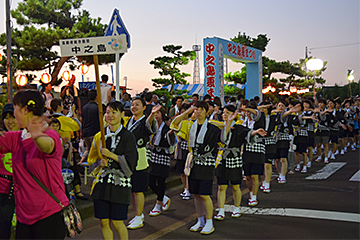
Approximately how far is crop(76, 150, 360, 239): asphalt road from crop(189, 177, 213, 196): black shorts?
62 centimetres

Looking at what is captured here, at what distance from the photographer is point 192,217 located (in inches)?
240

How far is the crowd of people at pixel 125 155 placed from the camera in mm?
2766

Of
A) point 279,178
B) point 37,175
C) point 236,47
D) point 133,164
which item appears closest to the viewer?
point 37,175

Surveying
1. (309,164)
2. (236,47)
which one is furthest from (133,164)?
(236,47)

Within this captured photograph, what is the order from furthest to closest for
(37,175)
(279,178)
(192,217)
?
(279,178)
(192,217)
(37,175)

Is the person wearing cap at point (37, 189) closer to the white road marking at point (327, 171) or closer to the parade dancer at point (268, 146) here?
the parade dancer at point (268, 146)

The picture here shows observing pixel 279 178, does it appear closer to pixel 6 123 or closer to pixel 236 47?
pixel 6 123

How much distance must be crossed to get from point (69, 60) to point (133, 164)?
57.2 feet

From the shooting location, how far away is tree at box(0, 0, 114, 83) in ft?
57.6

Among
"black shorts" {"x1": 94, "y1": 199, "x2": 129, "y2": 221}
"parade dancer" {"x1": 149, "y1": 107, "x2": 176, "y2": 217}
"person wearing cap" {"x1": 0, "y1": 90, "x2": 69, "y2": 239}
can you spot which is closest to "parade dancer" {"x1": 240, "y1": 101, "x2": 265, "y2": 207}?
"parade dancer" {"x1": 149, "y1": 107, "x2": 176, "y2": 217}

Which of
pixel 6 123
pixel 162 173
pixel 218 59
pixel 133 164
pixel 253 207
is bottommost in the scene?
pixel 253 207

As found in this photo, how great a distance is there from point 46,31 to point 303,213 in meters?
15.6

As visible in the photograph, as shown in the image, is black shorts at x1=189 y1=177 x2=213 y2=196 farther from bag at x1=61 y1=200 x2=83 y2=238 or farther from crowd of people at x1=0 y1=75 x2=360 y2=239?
Result: bag at x1=61 y1=200 x2=83 y2=238

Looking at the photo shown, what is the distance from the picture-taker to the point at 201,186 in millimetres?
5277
